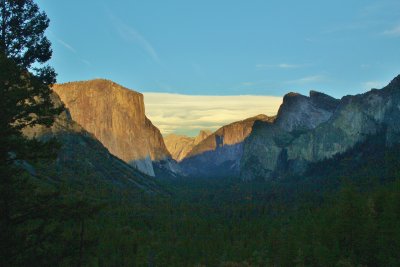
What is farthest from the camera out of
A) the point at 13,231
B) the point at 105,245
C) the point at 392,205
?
the point at 105,245

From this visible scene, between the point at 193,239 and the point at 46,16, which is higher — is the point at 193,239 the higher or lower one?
the lower one

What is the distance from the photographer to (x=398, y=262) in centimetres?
4919

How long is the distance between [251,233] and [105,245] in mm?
43750

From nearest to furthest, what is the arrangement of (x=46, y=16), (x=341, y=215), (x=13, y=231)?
1. (x=13, y=231)
2. (x=46, y=16)
3. (x=341, y=215)

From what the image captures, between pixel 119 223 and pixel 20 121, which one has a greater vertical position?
pixel 20 121

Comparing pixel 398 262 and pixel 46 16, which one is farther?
pixel 398 262

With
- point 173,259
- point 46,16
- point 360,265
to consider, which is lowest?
point 173,259

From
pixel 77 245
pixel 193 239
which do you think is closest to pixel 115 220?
pixel 193 239

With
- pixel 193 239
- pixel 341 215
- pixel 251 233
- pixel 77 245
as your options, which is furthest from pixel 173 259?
pixel 77 245

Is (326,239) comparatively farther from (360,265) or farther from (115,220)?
(115,220)

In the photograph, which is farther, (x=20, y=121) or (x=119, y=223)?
(x=119, y=223)

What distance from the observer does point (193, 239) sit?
420 ft

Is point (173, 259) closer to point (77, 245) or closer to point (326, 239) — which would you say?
point (326, 239)

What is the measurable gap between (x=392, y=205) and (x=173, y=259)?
162 ft
